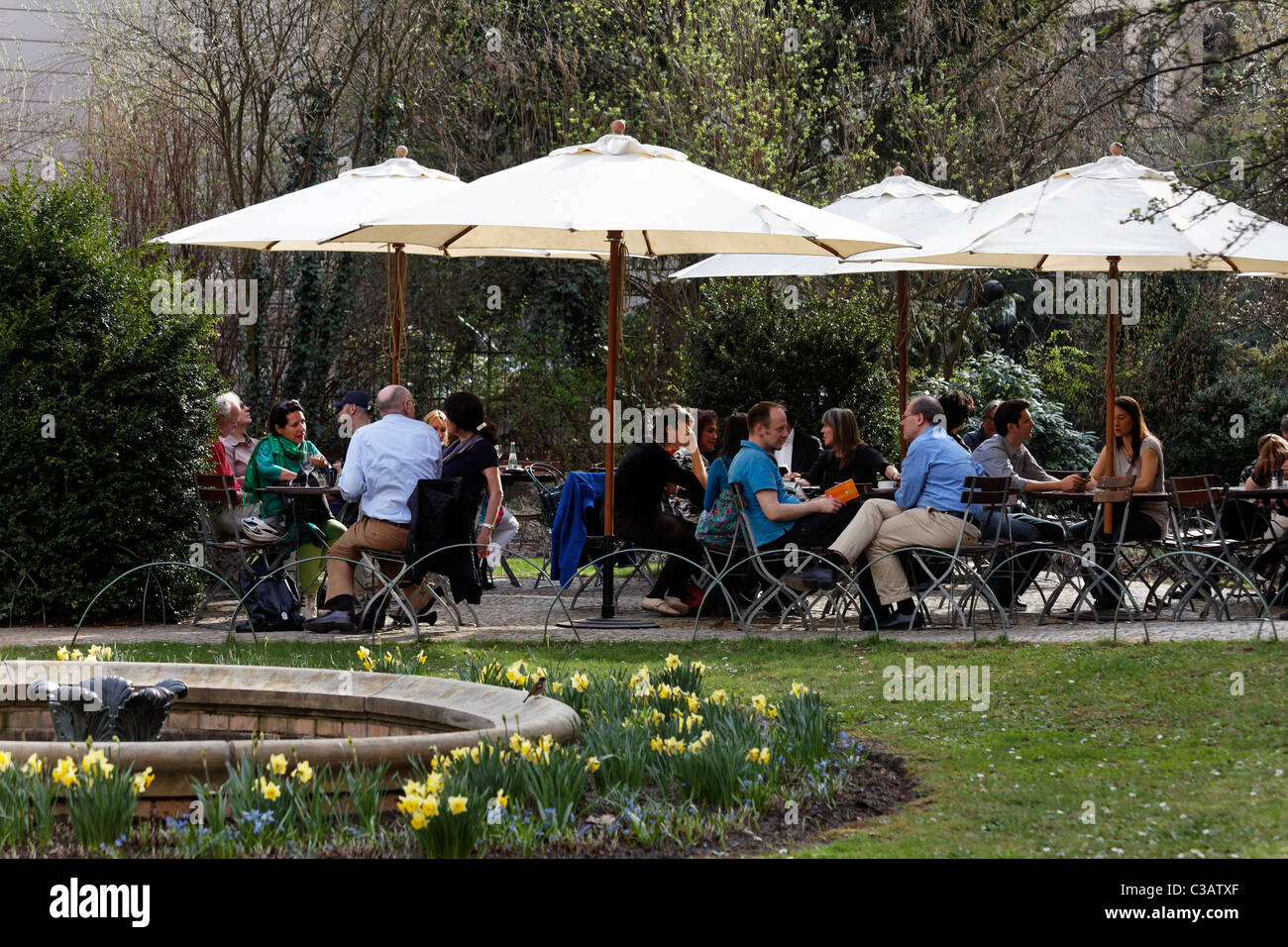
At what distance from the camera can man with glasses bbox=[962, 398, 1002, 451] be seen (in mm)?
11195

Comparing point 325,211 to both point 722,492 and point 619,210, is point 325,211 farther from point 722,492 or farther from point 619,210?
point 722,492

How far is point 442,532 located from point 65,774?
15.4ft

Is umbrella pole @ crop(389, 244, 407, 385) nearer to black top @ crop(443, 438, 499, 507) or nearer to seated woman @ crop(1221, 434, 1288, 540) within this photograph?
black top @ crop(443, 438, 499, 507)

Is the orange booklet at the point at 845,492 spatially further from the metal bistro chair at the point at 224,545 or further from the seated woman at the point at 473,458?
the metal bistro chair at the point at 224,545

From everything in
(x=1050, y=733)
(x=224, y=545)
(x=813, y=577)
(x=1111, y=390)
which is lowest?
(x=1050, y=733)

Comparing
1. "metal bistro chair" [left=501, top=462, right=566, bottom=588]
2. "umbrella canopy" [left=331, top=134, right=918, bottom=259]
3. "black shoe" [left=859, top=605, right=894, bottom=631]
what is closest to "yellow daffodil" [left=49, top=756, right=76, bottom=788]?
"umbrella canopy" [left=331, top=134, right=918, bottom=259]

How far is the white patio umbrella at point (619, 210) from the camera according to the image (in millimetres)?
8445

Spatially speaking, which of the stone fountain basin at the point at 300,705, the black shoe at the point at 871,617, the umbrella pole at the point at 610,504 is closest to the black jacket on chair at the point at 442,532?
the umbrella pole at the point at 610,504

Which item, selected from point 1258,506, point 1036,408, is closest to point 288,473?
point 1258,506

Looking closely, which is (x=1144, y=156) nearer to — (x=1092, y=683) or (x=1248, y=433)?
(x=1248, y=433)

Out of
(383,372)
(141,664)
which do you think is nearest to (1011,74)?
(383,372)

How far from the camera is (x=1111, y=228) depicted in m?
9.65

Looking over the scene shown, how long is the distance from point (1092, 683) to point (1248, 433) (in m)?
13.6

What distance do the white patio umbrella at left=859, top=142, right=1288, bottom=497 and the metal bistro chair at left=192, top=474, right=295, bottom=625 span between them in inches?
192
